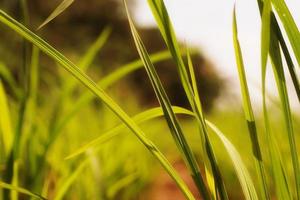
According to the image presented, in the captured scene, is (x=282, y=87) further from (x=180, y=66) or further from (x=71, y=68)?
(x=71, y=68)

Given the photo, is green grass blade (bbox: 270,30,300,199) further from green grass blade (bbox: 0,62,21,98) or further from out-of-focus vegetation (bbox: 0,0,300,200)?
green grass blade (bbox: 0,62,21,98)

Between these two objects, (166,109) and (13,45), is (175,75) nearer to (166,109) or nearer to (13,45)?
(13,45)

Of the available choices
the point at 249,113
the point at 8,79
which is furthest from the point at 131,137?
the point at 249,113

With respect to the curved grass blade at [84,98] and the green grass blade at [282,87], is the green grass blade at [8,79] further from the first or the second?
the green grass blade at [282,87]

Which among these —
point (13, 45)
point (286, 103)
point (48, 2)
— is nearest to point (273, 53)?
point (286, 103)

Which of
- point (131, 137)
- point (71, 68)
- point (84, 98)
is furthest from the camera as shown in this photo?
point (131, 137)

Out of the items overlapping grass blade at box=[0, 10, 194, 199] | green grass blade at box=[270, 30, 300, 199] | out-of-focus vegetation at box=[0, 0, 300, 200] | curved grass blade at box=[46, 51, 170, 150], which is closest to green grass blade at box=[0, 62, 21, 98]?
out-of-focus vegetation at box=[0, 0, 300, 200]
